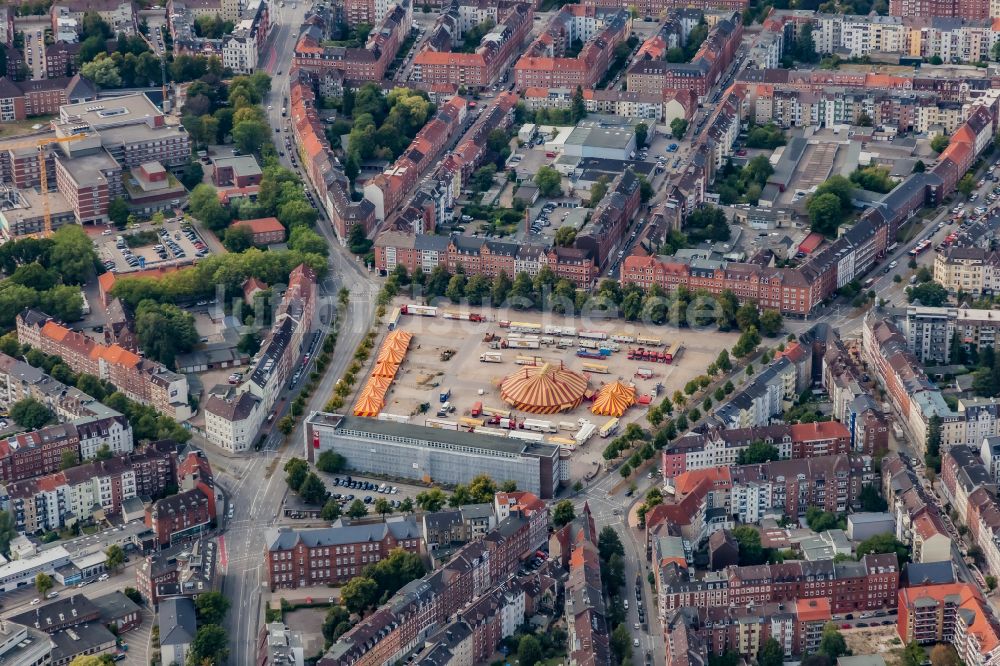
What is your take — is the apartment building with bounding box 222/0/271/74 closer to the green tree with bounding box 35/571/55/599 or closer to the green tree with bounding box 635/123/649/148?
the green tree with bounding box 635/123/649/148

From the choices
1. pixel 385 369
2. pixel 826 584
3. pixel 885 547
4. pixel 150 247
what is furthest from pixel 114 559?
pixel 150 247

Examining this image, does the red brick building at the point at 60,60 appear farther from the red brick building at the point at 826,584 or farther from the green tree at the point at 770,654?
the green tree at the point at 770,654

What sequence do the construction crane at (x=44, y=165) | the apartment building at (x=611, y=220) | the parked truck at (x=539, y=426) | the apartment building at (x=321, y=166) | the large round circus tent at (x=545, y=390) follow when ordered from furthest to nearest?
the construction crane at (x=44, y=165)
the apartment building at (x=321, y=166)
the apartment building at (x=611, y=220)
the large round circus tent at (x=545, y=390)
the parked truck at (x=539, y=426)

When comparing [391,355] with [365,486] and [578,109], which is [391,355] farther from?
[578,109]

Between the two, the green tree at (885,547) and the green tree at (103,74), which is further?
the green tree at (103,74)

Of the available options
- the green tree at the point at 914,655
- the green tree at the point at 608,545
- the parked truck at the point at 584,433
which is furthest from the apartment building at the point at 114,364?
the green tree at the point at 914,655
